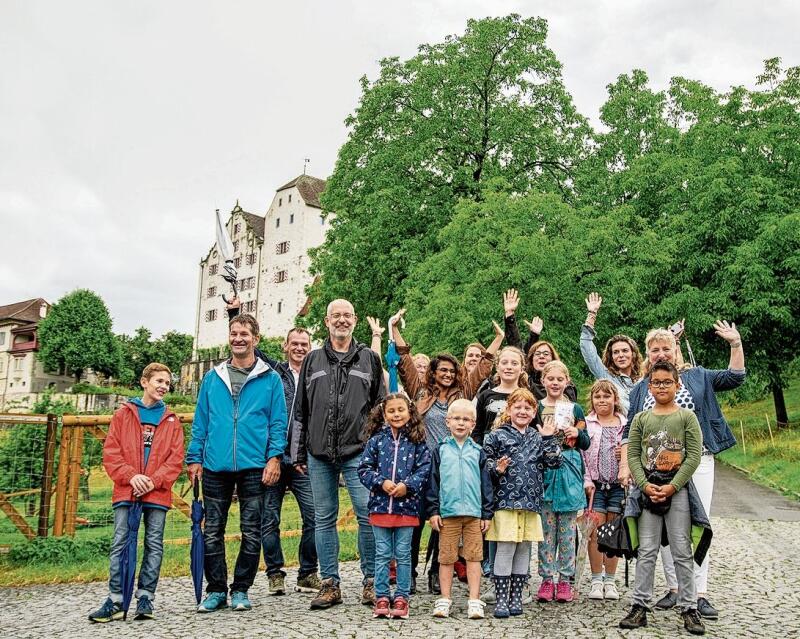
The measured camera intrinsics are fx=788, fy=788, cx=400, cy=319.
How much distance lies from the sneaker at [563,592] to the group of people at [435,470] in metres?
0.01

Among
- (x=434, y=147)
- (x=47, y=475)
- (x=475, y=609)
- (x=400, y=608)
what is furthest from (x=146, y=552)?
(x=434, y=147)

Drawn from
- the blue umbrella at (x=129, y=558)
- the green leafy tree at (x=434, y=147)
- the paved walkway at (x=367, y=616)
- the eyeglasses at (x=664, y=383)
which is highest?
the green leafy tree at (x=434, y=147)

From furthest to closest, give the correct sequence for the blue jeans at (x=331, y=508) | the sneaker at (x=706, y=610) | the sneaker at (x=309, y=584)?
the sneaker at (x=309, y=584) < the blue jeans at (x=331, y=508) < the sneaker at (x=706, y=610)

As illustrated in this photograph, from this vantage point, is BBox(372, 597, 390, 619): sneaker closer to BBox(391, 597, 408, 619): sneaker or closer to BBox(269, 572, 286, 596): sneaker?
BBox(391, 597, 408, 619): sneaker

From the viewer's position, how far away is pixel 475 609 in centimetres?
579

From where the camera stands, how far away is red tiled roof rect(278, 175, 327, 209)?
66.2 m

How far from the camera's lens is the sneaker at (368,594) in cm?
630

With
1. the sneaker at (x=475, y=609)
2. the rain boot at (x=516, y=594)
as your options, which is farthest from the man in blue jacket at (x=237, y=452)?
the rain boot at (x=516, y=594)

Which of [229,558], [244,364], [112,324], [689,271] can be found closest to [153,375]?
[244,364]

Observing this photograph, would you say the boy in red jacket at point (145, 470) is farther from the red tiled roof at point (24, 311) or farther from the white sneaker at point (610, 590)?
the red tiled roof at point (24, 311)

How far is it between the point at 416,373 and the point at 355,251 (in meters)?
17.2

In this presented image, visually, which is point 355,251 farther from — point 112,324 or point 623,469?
point 112,324

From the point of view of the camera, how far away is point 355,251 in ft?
80.0

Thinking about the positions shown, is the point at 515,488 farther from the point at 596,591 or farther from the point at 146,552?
the point at 146,552
